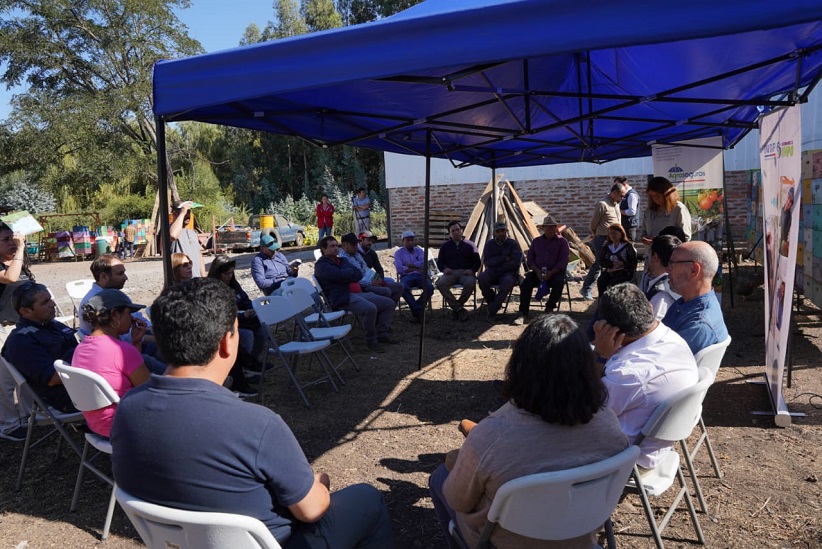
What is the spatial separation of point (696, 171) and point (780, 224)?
142 inches

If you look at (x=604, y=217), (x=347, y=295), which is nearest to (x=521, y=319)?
(x=604, y=217)

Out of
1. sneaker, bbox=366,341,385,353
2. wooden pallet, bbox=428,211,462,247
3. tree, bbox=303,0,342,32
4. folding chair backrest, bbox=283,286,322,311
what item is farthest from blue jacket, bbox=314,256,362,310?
tree, bbox=303,0,342,32

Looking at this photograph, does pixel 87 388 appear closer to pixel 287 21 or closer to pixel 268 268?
pixel 268 268

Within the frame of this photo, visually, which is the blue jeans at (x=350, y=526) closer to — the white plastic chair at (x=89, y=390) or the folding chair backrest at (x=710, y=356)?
the white plastic chair at (x=89, y=390)

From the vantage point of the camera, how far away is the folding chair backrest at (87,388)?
8.91 feet

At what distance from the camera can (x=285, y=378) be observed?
5504mm

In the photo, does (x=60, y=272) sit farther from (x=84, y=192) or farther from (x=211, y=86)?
(x=211, y=86)

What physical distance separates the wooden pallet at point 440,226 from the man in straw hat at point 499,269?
21.6 feet

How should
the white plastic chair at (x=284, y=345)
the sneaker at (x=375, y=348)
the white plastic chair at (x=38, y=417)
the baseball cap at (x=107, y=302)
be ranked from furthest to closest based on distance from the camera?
the sneaker at (x=375, y=348)
the white plastic chair at (x=284, y=345)
the white plastic chair at (x=38, y=417)
the baseball cap at (x=107, y=302)

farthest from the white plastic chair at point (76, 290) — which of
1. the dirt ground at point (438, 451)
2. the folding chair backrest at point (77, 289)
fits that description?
the dirt ground at point (438, 451)

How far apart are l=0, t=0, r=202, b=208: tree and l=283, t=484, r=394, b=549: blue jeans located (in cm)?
2033

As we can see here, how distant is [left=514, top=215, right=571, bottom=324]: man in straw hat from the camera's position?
24.4 feet

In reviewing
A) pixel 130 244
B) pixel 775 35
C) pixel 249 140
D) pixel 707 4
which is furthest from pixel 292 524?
pixel 249 140

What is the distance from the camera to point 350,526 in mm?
1944
